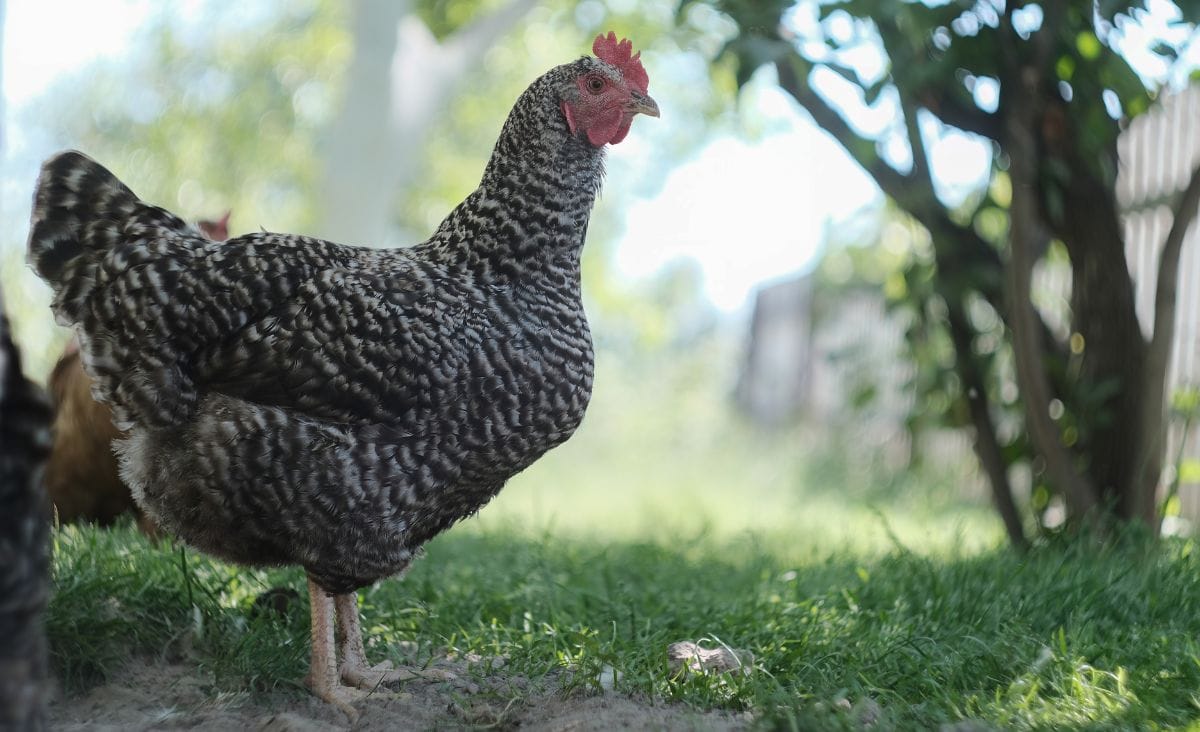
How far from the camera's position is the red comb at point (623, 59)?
3.12m

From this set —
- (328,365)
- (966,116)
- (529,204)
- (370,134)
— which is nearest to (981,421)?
(966,116)

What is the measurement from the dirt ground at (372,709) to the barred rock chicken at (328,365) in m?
0.12

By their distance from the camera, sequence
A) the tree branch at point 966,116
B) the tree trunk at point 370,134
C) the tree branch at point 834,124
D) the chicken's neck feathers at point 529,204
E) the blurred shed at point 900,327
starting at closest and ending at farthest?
1. the chicken's neck feathers at point 529,204
2. the tree branch at point 834,124
3. the tree branch at point 966,116
4. the blurred shed at point 900,327
5. the tree trunk at point 370,134

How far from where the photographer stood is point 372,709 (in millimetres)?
2648

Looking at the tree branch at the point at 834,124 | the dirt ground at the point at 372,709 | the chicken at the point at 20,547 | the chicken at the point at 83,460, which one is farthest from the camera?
the tree branch at the point at 834,124

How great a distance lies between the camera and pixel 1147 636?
2965 millimetres

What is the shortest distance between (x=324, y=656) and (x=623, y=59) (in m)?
1.98

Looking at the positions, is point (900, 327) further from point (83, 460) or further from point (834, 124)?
point (83, 460)

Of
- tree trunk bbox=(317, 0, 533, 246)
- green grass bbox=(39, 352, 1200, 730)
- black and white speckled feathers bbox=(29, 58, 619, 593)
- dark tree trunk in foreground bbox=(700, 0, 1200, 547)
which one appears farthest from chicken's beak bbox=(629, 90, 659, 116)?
tree trunk bbox=(317, 0, 533, 246)

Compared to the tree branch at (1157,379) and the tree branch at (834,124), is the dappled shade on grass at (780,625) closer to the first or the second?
the tree branch at (1157,379)

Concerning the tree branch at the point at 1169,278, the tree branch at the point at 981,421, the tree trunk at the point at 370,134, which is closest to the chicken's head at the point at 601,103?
the tree branch at the point at 981,421

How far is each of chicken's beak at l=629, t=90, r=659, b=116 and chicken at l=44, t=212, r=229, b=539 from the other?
1914 mm

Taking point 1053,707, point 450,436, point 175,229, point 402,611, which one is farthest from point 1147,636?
point 175,229

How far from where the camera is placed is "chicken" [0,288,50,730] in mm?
1682
